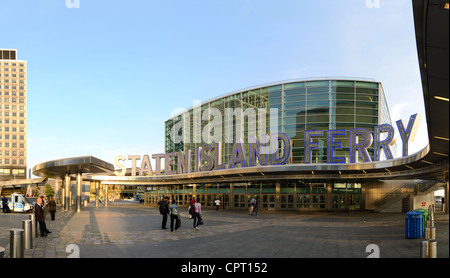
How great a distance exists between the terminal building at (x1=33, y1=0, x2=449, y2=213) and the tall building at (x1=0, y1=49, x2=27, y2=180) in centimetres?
10202

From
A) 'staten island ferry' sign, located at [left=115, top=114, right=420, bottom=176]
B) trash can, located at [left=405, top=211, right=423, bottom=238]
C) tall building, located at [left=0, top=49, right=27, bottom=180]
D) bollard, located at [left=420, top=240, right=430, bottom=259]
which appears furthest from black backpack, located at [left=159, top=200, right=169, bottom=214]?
tall building, located at [left=0, top=49, right=27, bottom=180]

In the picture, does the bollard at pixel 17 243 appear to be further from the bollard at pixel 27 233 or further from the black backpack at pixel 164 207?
the black backpack at pixel 164 207

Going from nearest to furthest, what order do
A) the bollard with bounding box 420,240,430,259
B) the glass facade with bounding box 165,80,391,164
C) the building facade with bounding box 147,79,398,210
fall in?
1. the bollard with bounding box 420,240,430,259
2. the building facade with bounding box 147,79,398,210
3. the glass facade with bounding box 165,80,391,164

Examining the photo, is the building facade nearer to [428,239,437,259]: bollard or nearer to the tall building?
[428,239,437,259]: bollard

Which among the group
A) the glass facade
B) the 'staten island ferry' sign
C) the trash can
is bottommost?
the trash can

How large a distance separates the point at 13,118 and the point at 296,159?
129 metres

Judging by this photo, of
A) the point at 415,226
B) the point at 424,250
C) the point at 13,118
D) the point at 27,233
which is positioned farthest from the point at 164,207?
the point at 13,118

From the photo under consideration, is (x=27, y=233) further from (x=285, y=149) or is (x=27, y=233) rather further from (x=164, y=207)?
(x=285, y=149)

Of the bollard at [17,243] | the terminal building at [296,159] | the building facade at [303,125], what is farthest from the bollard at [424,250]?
the building facade at [303,125]

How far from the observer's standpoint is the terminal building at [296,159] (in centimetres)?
2845

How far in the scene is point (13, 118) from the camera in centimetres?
13212

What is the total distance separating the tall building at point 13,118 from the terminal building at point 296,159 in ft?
335

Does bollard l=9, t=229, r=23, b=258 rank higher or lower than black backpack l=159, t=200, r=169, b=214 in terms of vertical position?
higher

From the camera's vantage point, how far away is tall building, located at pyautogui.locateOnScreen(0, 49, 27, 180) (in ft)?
423
